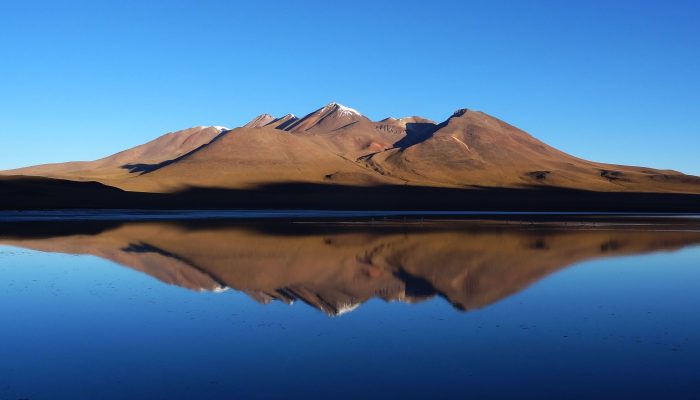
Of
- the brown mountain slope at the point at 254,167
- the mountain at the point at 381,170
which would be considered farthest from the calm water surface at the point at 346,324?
the brown mountain slope at the point at 254,167

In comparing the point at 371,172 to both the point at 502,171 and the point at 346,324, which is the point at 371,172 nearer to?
the point at 502,171

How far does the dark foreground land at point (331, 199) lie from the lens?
3273 inches

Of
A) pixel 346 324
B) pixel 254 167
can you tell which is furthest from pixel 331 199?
pixel 346 324

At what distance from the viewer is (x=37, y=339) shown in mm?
12477

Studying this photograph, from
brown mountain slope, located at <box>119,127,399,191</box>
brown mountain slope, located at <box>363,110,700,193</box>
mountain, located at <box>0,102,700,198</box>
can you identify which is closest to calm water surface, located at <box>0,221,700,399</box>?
mountain, located at <box>0,102,700,198</box>

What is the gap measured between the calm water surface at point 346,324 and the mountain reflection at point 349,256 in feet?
0.49

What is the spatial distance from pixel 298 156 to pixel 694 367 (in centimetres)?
16105

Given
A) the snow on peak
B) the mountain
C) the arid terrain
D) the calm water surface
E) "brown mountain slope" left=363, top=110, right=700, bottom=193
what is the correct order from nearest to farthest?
the calm water surface < the snow on peak < the arid terrain < the mountain < "brown mountain slope" left=363, top=110, right=700, bottom=193

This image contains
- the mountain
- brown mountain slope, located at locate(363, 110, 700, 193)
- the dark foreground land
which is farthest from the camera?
brown mountain slope, located at locate(363, 110, 700, 193)

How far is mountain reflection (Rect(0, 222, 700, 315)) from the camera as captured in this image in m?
18.8

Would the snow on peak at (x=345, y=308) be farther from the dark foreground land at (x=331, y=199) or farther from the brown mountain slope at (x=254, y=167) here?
the brown mountain slope at (x=254, y=167)

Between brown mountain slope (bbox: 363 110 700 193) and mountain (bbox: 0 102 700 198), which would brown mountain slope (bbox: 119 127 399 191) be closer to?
mountain (bbox: 0 102 700 198)

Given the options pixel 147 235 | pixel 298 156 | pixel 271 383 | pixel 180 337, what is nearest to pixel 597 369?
pixel 271 383

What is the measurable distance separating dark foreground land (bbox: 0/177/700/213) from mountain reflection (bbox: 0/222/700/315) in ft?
135
